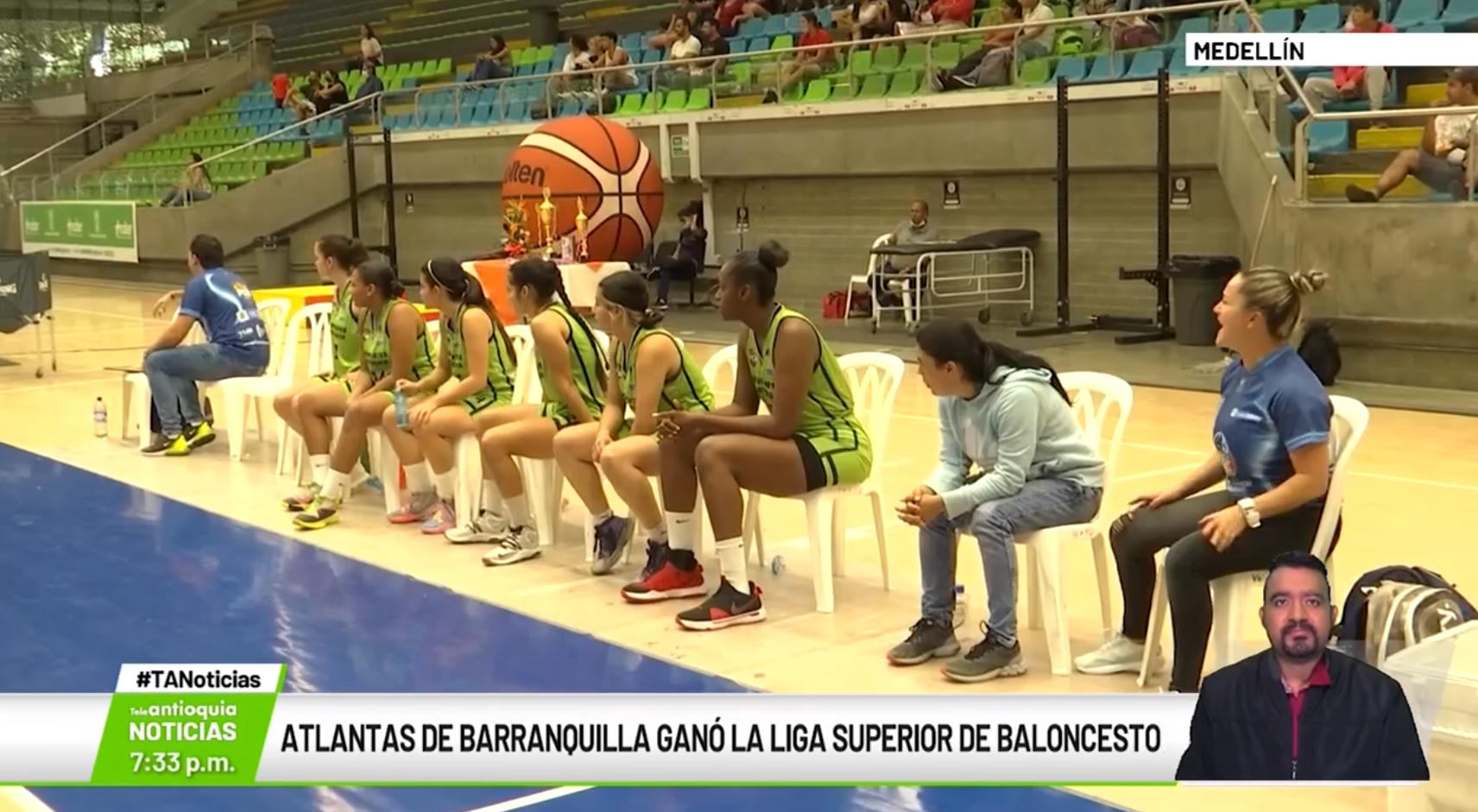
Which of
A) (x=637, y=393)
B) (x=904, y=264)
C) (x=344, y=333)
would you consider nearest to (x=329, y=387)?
(x=344, y=333)

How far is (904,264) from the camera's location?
15.3 meters

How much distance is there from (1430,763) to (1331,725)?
0.38m

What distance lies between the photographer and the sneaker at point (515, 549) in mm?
6695

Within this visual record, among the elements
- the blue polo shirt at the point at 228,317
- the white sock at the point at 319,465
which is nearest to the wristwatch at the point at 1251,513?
the white sock at the point at 319,465

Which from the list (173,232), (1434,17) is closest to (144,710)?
(1434,17)

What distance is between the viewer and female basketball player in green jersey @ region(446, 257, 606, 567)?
6.55 metres

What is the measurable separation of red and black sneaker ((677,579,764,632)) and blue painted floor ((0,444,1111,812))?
1.09 feet

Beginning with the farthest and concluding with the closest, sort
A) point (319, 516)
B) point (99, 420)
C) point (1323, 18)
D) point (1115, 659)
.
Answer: point (1323, 18)
point (99, 420)
point (319, 516)
point (1115, 659)

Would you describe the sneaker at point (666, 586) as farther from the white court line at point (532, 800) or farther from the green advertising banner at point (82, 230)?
the green advertising banner at point (82, 230)

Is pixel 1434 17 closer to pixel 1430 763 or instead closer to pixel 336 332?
pixel 336 332

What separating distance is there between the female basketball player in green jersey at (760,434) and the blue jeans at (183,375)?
14.2ft

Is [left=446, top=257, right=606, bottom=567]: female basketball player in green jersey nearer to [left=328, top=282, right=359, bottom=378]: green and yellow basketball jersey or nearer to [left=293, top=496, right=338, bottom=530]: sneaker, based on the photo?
[left=293, top=496, right=338, bottom=530]: sneaker

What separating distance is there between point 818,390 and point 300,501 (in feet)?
10.4

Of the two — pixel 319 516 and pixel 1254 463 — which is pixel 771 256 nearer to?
pixel 1254 463
